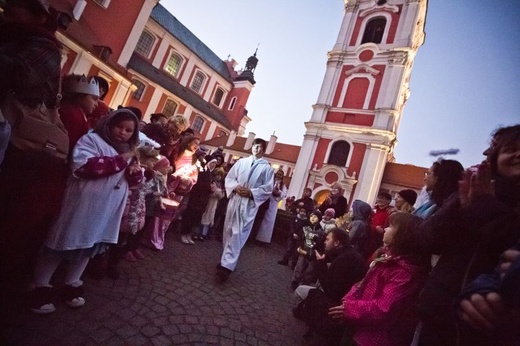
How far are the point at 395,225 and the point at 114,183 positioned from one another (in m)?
2.49

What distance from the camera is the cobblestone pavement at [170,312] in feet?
6.08

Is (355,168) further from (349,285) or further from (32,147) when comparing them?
(32,147)

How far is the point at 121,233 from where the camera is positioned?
116 inches

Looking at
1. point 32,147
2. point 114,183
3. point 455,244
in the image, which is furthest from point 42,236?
point 455,244

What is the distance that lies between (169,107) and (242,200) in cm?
2843

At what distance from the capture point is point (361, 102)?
19969mm

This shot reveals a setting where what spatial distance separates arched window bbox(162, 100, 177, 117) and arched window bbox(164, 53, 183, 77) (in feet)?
15.3

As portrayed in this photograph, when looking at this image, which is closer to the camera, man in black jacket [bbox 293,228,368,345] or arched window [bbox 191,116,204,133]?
man in black jacket [bbox 293,228,368,345]

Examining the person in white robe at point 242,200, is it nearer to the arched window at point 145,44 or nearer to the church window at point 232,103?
the arched window at point 145,44

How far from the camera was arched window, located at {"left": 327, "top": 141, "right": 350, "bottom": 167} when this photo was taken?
19.7 meters

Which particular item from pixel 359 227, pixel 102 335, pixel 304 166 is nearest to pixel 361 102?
pixel 304 166

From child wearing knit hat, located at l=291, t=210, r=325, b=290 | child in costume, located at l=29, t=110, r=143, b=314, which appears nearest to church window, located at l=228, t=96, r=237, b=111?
child wearing knit hat, located at l=291, t=210, r=325, b=290

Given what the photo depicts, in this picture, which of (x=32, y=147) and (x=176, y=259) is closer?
(x=32, y=147)

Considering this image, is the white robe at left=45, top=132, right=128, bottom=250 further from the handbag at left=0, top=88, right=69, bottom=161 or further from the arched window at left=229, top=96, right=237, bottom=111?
the arched window at left=229, top=96, right=237, bottom=111
